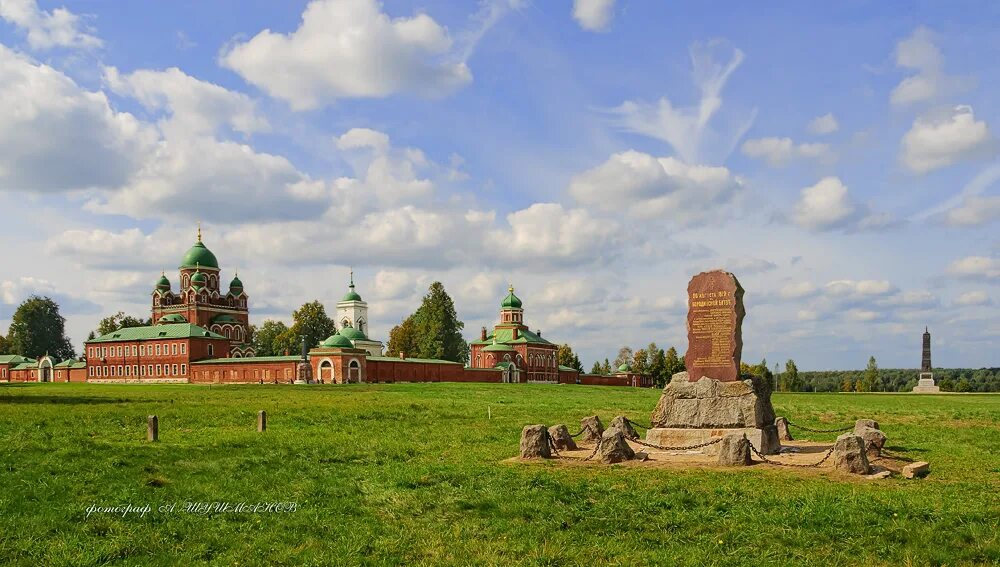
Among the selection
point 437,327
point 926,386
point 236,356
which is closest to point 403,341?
point 437,327

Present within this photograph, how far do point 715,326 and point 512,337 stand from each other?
82.9 m

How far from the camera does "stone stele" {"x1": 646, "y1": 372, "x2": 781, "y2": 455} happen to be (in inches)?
685

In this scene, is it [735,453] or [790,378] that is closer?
Answer: [735,453]

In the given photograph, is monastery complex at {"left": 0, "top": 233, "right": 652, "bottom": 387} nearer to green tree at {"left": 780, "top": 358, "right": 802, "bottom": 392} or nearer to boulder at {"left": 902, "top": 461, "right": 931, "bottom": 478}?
green tree at {"left": 780, "top": 358, "right": 802, "bottom": 392}

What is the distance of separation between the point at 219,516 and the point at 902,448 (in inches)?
603

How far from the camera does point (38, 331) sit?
399ft

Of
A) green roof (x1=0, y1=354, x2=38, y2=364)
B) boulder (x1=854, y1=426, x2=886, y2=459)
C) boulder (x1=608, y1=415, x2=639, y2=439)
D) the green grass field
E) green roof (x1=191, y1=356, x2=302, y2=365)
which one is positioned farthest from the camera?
green roof (x1=0, y1=354, x2=38, y2=364)

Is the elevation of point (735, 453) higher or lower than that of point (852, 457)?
lower

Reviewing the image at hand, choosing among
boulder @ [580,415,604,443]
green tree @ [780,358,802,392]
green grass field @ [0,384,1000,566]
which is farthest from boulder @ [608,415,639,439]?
green tree @ [780,358,802,392]

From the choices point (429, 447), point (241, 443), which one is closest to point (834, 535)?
point (429, 447)

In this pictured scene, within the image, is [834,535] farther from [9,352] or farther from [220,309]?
[9,352]

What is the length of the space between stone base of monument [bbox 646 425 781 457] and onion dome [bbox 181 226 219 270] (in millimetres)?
91077

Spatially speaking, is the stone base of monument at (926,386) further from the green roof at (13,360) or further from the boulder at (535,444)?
the green roof at (13,360)

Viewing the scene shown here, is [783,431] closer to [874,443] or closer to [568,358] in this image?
[874,443]
